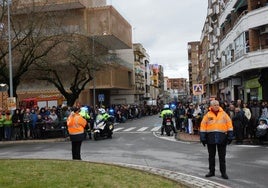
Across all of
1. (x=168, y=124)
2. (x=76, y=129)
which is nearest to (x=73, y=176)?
(x=76, y=129)

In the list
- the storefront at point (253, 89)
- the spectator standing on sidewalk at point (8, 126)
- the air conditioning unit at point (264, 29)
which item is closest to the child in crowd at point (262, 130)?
the spectator standing on sidewalk at point (8, 126)

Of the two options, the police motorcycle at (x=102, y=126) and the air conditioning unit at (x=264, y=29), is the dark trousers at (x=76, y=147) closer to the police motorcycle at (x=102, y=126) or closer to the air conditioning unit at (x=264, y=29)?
the police motorcycle at (x=102, y=126)

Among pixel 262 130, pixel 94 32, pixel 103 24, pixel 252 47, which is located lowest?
pixel 262 130

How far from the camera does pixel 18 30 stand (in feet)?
118

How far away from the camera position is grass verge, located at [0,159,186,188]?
339 inches

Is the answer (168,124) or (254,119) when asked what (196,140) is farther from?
(168,124)

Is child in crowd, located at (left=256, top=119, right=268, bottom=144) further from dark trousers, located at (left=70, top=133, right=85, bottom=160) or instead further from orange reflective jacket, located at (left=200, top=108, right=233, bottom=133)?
dark trousers, located at (left=70, top=133, right=85, bottom=160)

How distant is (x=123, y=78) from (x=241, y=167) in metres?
61.4

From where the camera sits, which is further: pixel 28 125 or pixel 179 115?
pixel 179 115

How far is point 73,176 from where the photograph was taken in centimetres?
937

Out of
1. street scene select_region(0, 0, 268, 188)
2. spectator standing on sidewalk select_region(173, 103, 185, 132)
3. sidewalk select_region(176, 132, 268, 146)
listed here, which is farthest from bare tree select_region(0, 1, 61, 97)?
sidewalk select_region(176, 132, 268, 146)

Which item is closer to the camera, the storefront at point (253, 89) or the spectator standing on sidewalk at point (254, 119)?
the spectator standing on sidewalk at point (254, 119)

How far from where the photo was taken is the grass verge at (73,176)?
28.2ft

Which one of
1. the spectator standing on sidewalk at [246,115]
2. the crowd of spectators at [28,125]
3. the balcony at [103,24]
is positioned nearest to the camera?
the spectator standing on sidewalk at [246,115]
